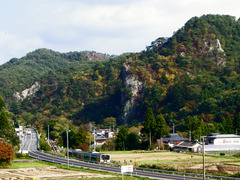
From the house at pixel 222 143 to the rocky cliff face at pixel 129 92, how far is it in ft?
285

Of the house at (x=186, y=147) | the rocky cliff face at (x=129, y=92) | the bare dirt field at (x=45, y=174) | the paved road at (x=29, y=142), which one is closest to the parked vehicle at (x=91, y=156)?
the bare dirt field at (x=45, y=174)

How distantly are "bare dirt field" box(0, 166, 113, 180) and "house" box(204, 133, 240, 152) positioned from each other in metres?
51.6

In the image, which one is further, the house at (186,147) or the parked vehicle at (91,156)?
the house at (186,147)

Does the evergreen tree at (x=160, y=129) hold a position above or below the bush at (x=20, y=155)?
above

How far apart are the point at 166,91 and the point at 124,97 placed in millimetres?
24227

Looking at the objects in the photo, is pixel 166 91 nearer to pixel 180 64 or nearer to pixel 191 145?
pixel 180 64

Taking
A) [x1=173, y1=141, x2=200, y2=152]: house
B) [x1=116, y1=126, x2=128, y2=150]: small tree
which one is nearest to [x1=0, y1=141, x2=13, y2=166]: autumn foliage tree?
[x1=116, y1=126, x2=128, y2=150]: small tree

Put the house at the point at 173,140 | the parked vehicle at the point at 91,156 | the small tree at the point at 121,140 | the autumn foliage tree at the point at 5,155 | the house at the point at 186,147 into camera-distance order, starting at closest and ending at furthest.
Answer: the autumn foliage tree at the point at 5,155 → the parked vehicle at the point at 91,156 → the house at the point at 186,147 → the small tree at the point at 121,140 → the house at the point at 173,140

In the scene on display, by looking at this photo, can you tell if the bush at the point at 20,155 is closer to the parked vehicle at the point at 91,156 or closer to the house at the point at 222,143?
the parked vehicle at the point at 91,156

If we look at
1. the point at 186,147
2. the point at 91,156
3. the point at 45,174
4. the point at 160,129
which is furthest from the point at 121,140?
the point at 45,174

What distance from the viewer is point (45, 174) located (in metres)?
49.8

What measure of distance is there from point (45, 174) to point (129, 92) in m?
141

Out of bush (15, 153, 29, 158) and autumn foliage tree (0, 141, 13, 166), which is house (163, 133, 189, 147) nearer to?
bush (15, 153, 29, 158)

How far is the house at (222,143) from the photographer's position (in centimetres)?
9697
